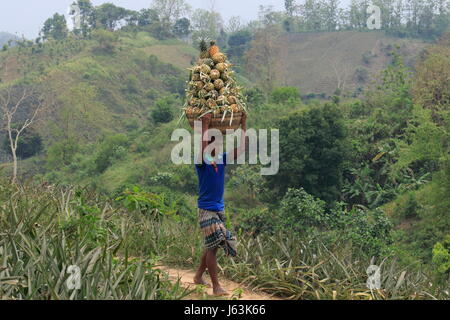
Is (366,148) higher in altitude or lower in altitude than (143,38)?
lower

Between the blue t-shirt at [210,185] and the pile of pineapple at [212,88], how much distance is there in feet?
1.36

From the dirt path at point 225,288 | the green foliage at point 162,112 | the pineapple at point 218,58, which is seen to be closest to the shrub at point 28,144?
the green foliage at point 162,112

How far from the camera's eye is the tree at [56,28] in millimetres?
54031

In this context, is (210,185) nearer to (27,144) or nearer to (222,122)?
(222,122)

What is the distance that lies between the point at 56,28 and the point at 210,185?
176 ft

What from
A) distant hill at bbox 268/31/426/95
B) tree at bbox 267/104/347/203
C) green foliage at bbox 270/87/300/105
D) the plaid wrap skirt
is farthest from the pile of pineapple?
distant hill at bbox 268/31/426/95

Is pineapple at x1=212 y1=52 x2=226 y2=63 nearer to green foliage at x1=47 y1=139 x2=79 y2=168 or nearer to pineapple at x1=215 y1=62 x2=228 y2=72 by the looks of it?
pineapple at x1=215 y1=62 x2=228 y2=72

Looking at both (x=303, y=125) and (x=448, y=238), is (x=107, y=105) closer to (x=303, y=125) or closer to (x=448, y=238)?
(x=303, y=125)

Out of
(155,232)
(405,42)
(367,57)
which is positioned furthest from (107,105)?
(155,232)

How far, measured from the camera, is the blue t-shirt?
472cm

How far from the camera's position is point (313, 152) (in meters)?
18.2

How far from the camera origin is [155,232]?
659cm

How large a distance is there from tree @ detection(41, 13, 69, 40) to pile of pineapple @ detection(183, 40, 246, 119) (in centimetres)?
5185

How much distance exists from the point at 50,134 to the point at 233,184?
15.9m
